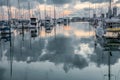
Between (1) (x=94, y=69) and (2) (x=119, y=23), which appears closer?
(1) (x=94, y=69)

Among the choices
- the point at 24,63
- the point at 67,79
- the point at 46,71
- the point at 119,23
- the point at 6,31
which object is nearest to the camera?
the point at 67,79

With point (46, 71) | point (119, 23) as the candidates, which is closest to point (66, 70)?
point (46, 71)

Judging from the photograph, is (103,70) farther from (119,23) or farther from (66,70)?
(119,23)

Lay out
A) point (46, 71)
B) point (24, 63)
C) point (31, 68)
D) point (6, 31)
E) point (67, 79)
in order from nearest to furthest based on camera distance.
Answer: point (67, 79) → point (46, 71) → point (31, 68) → point (24, 63) → point (6, 31)

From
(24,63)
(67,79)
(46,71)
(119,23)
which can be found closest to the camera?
(67,79)

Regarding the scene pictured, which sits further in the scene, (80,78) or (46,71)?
(46,71)

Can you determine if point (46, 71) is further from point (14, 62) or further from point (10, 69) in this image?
point (14, 62)

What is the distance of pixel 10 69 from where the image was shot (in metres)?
25.5

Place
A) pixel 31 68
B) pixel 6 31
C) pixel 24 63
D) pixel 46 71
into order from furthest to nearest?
1. pixel 6 31
2. pixel 24 63
3. pixel 31 68
4. pixel 46 71

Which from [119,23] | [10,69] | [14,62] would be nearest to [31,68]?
[10,69]

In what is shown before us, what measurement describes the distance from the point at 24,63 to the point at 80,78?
8.54 metres

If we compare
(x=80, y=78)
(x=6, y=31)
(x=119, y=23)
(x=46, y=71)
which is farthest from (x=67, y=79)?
(x=6, y=31)

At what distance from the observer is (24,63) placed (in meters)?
28.6

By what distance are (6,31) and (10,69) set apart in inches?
1836
